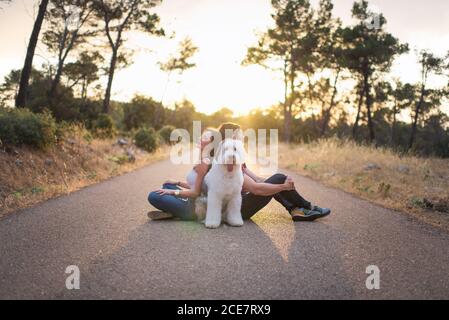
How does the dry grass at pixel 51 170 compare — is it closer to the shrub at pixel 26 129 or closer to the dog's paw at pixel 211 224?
the shrub at pixel 26 129

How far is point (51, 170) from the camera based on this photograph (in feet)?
32.6

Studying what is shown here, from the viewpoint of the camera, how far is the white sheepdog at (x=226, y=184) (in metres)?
5.01

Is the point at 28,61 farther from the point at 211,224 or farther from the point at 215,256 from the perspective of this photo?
the point at 215,256

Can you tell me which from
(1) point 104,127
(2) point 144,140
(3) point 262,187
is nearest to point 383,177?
(3) point 262,187

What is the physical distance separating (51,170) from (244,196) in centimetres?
626

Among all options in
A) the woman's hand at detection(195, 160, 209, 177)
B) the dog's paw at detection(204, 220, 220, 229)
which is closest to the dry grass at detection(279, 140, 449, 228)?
the dog's paw at detection(204, 220, 220, 229)

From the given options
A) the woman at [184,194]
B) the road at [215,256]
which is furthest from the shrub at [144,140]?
the woman at [184,194]

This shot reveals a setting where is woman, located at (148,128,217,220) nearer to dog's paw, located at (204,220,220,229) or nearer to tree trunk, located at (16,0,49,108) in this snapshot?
dog's paw, located at (204,220,220,229)

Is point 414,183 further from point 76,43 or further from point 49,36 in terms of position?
point 49,36

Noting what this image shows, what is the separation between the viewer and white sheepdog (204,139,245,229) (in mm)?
5014

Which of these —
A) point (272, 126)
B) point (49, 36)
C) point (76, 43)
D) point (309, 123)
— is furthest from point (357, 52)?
point (272, 126)

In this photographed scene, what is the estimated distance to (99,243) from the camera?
459cm

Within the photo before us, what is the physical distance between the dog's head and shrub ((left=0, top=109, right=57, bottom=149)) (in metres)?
7.05

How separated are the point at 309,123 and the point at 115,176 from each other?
4682 centimetres
